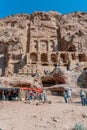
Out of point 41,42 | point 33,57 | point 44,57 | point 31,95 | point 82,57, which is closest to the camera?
point 31,95

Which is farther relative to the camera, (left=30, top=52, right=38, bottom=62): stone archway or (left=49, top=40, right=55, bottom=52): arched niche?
(left=49, top=40, right=55, bottom=52): arched niche

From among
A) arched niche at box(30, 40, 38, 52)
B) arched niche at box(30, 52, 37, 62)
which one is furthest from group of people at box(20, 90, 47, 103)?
arched niche at box(30, 40, 38, 52)

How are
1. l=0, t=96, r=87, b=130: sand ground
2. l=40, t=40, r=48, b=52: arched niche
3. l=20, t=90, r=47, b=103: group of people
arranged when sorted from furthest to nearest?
l=40, t=40, r=48, b=52: arched niche, l=20, t=90, r=47, b=103: group of people, l=0, t=96, r=87, b=130: sand ground

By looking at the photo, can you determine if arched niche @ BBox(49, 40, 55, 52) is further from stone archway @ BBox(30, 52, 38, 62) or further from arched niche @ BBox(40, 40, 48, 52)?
stone archway @ BBox(30, 52, 38, 62)

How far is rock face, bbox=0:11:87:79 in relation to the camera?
4965 centimetres

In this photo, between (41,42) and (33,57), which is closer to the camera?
(33,57)

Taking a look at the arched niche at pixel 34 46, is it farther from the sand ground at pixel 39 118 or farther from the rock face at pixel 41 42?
the sand ground at pixel 39 118

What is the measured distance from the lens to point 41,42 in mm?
61812

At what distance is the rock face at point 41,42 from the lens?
163ft

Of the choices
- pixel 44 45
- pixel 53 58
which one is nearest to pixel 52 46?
pixel 44 45

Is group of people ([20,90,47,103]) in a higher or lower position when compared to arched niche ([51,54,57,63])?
lower

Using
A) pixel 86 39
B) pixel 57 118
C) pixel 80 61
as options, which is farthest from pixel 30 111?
pixel 86 39

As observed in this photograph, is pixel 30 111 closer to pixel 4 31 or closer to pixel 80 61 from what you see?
pixel 80 61

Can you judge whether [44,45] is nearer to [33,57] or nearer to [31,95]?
[33,57]
